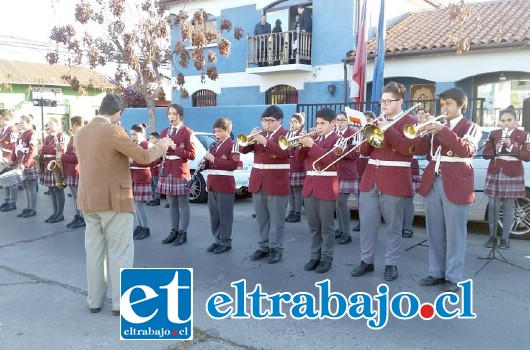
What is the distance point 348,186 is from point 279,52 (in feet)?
31.6

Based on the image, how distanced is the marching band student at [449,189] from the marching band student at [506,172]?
175 cm

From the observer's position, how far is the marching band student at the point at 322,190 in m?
5.49

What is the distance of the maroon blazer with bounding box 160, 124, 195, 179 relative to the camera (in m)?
6.87

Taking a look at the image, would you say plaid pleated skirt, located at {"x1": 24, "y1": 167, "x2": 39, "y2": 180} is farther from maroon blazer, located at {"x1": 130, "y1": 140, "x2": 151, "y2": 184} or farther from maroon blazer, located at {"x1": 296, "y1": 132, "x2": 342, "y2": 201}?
maroon blazer, located at {"x1": 296, "y1": 132, "x2": 342, "y2": 201}

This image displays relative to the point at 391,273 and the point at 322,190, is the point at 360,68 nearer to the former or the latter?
the point at 322,190

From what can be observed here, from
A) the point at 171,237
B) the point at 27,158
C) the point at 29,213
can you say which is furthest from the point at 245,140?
the point at 29,213

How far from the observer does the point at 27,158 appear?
906 centimetres

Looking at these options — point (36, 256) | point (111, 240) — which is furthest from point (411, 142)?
point (36, 256)

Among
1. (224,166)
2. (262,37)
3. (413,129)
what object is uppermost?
(262,37)

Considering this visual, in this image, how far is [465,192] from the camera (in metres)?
4.86

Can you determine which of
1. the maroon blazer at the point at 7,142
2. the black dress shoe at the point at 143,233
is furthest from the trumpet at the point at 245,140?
the maroon blazer at the point at 7,142

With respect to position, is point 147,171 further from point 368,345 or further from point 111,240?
point 368,345

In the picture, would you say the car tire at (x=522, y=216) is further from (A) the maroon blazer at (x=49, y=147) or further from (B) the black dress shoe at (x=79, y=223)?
(A) the maroon blazer at (x=49, y=147)

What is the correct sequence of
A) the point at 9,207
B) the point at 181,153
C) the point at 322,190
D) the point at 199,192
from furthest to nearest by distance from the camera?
the point at 199,192, the point at 9,207, the point at 181,153, the point at 322,190
